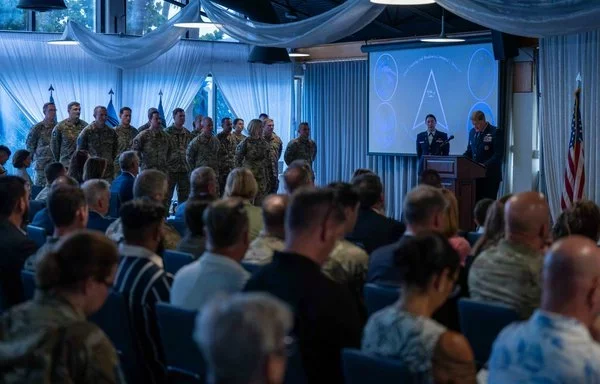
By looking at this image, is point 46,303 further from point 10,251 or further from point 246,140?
point 246,140

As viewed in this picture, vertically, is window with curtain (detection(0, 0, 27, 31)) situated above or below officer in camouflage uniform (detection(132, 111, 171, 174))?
above

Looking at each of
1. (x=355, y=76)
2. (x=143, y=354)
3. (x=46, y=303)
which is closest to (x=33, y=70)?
(x=355, y=76)

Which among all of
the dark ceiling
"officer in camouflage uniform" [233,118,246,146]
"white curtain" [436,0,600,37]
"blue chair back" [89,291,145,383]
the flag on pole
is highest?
the dark ceiling

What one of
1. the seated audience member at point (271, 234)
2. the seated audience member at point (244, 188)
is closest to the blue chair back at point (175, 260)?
the seated audience member at point (271, 234)

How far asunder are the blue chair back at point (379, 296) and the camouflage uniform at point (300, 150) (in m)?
9.86

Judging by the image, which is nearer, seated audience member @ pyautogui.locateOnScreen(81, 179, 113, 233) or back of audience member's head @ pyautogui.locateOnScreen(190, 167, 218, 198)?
seated audience member @ pyautogui.locateOnScreen(81, 179, 113, 233)

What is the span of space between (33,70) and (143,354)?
34.6 ft

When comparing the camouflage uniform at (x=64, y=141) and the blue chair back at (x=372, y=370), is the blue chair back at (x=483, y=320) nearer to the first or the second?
the blue chair back at (x=372, y=370)

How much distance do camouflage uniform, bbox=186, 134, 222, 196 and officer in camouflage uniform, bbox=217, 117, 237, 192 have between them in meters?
0.37

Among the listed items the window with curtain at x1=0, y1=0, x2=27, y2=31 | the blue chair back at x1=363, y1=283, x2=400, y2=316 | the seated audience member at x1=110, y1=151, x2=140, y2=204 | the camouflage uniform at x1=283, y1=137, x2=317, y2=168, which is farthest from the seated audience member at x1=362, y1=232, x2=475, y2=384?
the window with curtain at x1=0, y1=0, x2=27, y2=31

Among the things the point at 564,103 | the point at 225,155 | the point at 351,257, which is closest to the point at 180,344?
the point at 351,257

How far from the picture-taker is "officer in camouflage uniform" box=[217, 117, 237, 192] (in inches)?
528

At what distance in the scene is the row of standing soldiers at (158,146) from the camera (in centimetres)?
1209

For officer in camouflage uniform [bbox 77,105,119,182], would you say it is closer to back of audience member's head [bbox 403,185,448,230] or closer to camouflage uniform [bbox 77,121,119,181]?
camouflage uniform [bbox 77,121,119,181]
